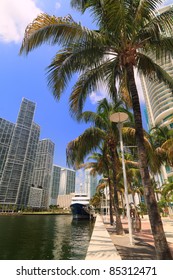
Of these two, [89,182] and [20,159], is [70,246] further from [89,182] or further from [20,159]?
[20,159]

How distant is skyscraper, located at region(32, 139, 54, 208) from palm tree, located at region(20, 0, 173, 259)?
157m

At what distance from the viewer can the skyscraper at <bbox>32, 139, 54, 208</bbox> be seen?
528ft

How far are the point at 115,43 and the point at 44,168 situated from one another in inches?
6548

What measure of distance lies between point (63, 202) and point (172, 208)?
15158 centimetres

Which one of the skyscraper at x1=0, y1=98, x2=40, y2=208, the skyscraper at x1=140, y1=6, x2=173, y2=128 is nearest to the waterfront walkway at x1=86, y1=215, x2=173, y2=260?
the skyscraper at x1=140, y1=6, x2=173, y2=128

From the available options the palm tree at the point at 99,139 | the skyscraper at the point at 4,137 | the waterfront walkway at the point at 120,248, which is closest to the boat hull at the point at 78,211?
the palm tree at the point at 99,139

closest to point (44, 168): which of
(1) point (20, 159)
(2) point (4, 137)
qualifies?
(1) point (20, 159)

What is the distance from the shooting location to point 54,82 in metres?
7.25

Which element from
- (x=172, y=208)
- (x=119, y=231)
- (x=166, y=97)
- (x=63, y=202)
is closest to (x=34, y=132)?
(x=63, y=202)

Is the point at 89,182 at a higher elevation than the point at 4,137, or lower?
lower

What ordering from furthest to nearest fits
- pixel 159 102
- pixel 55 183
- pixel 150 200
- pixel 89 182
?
pixel 55 183, pixel 89 182, pixel 159 102, pixel 150 200

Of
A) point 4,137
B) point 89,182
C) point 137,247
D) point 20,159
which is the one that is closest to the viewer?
point 137,247

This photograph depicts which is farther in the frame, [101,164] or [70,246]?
[101,164]

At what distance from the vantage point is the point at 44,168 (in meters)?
166
